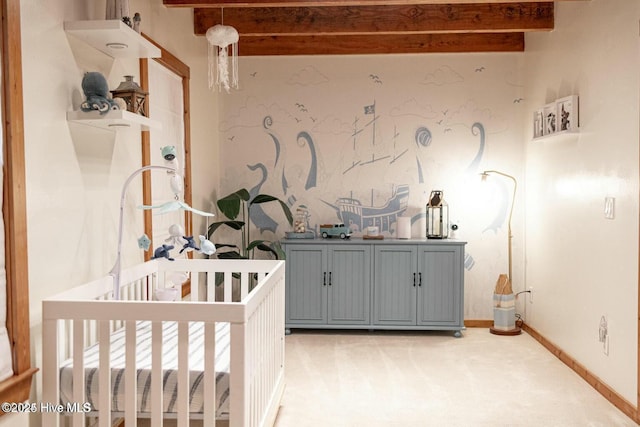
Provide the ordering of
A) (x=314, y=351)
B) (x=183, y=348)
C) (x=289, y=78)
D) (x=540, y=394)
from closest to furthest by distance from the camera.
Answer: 1. (x=183, y=348)
2. (x=540, y=394)
3. (x=314, y=351)
4. (x=289, y=78)

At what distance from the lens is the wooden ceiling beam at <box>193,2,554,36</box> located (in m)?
4.43

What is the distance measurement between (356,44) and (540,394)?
3231mm

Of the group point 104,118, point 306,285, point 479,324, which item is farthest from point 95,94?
point 479,324

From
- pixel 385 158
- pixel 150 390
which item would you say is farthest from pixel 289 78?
pixel 150 390

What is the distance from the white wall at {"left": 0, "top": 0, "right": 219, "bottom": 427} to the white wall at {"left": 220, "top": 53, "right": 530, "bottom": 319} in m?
2.00

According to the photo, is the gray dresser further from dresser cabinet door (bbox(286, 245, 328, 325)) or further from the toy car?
the toy car

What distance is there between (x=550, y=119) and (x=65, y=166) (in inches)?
133

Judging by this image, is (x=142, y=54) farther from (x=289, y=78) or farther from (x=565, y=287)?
(x=565, y=287)

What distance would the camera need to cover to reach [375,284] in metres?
4.94

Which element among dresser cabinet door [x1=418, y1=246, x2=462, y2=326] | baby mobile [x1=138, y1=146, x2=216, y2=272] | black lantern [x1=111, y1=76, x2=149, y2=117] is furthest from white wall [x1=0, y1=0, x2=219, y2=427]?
dresser cabinet door [x1=418, y1=246, x2=462, y2=326]

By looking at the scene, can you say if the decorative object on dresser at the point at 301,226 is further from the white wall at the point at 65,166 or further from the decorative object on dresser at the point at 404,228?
the white wall at the point at 65,166

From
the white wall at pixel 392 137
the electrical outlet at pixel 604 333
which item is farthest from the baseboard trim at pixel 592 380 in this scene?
the white wall at pixel 392 137

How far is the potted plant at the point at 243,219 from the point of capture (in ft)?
15.3

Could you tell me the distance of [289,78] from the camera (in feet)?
17.4
